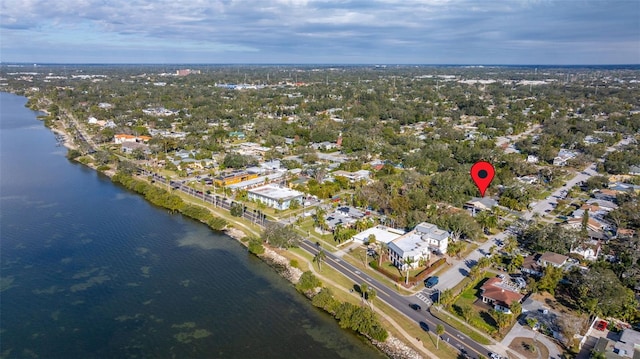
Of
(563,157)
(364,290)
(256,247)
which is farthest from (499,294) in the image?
(563,157)

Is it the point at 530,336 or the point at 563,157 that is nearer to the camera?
the point at 530,336

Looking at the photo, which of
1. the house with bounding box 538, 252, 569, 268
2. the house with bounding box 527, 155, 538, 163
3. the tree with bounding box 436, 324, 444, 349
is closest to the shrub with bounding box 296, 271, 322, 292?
the tree with bounding box 436, 324, 444, 349

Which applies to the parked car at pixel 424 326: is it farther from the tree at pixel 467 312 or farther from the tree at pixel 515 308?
the tree at pixel 515 308

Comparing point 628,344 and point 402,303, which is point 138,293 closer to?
point 402,303

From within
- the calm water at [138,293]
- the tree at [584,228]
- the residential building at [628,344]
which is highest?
the tree at [584,228]

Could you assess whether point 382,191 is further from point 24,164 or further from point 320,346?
point 24,164

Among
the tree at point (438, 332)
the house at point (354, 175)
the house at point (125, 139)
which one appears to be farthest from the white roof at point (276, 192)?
the house at point (125, 139)

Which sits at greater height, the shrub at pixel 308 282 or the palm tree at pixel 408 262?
the palm tree at pixel 408 262
